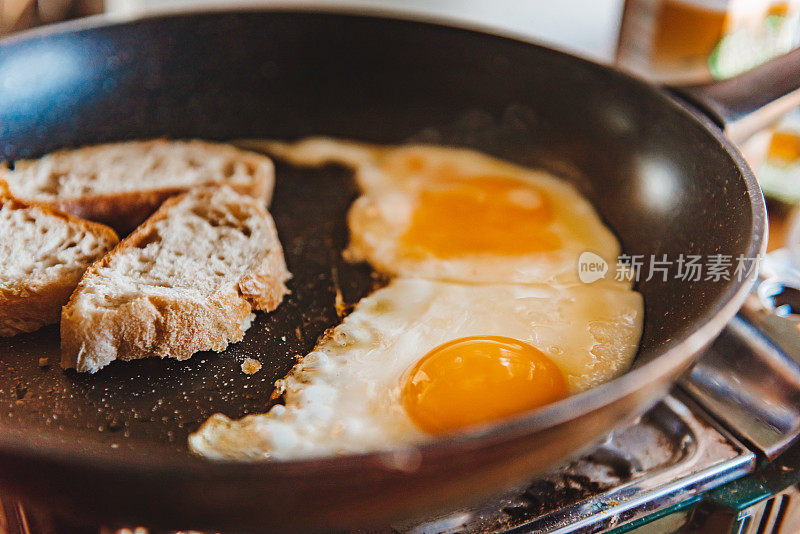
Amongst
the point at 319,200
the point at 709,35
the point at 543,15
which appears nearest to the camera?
the point at 319,200

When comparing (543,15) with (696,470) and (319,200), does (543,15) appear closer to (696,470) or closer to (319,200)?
(319,200)

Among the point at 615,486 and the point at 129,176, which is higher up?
the point at 129,176

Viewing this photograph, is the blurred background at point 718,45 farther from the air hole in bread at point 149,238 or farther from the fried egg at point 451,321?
the air hole in bread at point 149,238

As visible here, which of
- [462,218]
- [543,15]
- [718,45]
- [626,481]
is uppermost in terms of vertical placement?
[718,45]

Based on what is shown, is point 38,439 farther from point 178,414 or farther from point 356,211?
point 356,211

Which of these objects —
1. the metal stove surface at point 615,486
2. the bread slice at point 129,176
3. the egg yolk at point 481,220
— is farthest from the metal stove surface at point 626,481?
the bread slice at point 129,176

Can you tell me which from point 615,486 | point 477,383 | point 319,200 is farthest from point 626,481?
point 319,200

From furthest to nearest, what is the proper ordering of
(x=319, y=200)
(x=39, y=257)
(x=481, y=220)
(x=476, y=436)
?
(x=319, y=200) < (x=481, y=220) < (x=39, y=257) < (x=476, y=436)
